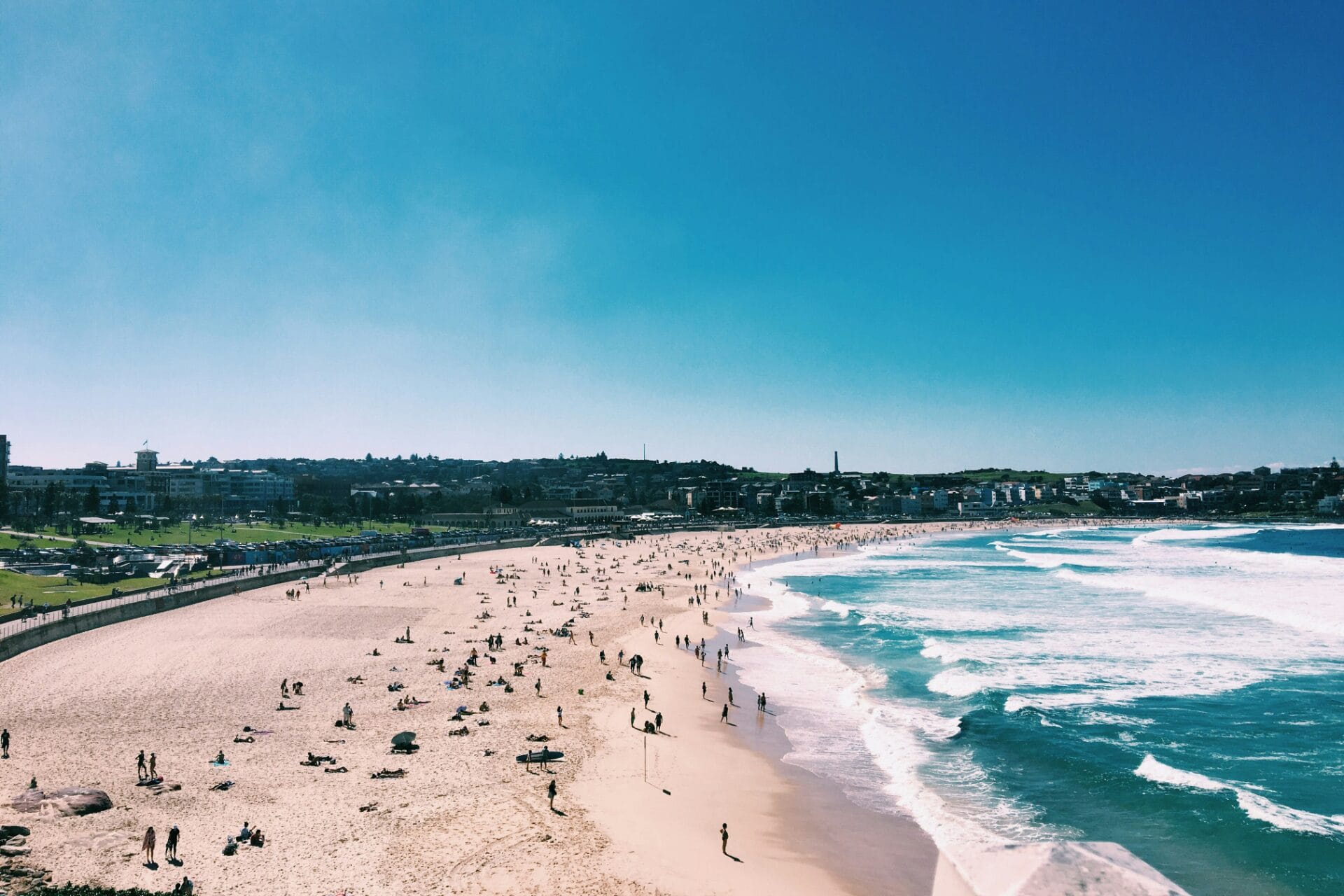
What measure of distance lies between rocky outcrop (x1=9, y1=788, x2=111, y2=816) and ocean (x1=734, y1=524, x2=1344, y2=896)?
15824 mm

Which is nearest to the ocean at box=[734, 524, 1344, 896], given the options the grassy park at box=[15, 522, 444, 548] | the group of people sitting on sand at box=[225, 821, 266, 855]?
the group of people sitting on sand at box=[225, 821, 266, 855]

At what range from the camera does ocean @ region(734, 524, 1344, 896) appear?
1666 centimetres

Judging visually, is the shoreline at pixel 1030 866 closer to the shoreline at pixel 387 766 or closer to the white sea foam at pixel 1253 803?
the shoreline at pixel 387 766

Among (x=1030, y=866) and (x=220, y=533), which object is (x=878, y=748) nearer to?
(x=1030, y=866)

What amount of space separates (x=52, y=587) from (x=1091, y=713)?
50.7 m

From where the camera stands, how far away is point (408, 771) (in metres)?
18.9

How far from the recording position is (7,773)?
18031 millimetres

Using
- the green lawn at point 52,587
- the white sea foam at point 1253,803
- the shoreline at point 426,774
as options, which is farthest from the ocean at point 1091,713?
the green lawn at point 52,587

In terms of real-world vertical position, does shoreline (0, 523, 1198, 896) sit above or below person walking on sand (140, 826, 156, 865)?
below

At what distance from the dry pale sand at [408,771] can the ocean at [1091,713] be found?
102 inches

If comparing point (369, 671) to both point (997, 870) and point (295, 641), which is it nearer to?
point (295, 641)

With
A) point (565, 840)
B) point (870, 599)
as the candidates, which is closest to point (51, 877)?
point (565, 840)

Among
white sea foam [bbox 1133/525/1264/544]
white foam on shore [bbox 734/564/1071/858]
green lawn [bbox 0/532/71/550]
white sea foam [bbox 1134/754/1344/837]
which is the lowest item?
white sea foam [bbox 1133/525/1264/544]

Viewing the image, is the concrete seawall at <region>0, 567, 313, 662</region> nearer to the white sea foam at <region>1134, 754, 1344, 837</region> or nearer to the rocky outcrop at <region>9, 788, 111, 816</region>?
the rocky outcrop at <region>9, 788, 111, 816</region>
